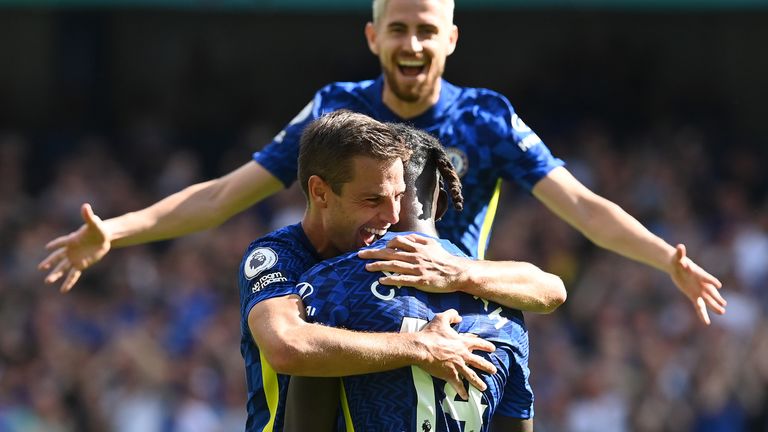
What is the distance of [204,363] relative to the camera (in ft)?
34.8

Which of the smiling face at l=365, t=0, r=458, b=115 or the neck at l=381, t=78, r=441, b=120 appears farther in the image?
the neck at l=381, t=78, r=441, b=120

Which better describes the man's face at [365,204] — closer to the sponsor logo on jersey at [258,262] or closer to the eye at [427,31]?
the sponsor logo on jersey at [258,262]

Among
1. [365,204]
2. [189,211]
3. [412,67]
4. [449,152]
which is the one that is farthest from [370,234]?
[189,211]

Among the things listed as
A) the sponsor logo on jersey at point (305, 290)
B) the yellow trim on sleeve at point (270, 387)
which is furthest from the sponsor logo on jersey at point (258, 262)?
the yellow trim on sleeve at point (270, 387)

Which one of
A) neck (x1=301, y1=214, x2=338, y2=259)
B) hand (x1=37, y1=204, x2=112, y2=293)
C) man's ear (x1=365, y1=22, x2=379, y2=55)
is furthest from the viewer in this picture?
man's ear (x1=365, y1=22, x2=379, y2=55)

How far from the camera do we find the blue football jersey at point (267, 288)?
4008 millimetres

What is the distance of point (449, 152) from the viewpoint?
216 inches

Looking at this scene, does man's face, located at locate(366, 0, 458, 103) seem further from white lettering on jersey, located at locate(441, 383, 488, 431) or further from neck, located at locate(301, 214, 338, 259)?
white lettering on jersey, located at locate(441, 383, 488, 431)

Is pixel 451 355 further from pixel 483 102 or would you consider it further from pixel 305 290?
pixel 483 102

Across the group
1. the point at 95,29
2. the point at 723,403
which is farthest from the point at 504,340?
the point at 95,29

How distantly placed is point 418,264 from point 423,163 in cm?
44

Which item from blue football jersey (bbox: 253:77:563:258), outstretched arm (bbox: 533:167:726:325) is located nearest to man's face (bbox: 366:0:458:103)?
blue football jersey (bbox: 253:77:563:258)

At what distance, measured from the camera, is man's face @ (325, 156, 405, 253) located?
4023 mm

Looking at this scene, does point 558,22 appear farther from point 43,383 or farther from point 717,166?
point 43,383
